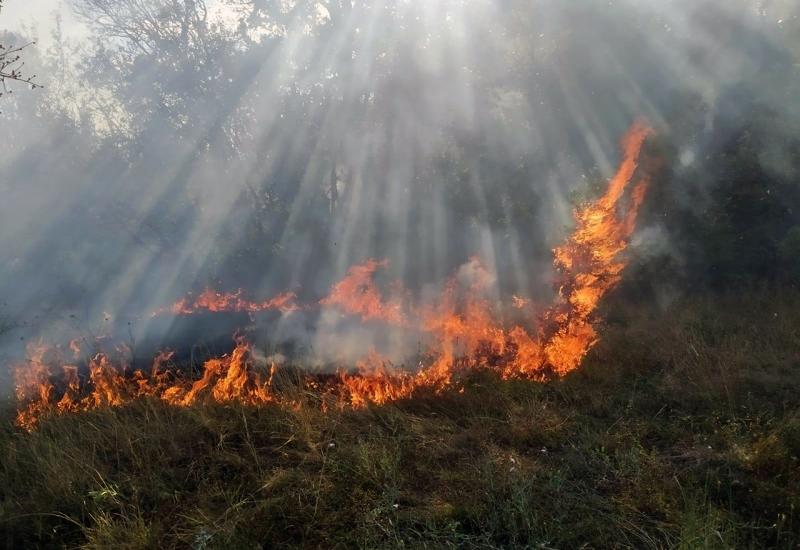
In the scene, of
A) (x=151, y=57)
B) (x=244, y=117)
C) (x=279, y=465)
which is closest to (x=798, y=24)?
(x=279, y=465)

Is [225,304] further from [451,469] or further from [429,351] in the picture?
[451,469]

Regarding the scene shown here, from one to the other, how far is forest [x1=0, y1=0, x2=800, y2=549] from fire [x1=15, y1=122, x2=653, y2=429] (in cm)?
5

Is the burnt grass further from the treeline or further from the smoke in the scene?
the treeline

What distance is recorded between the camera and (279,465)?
4316 millimetres

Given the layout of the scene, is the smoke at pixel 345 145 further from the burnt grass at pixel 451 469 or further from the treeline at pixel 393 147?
the burnt grass at pixel 451 469

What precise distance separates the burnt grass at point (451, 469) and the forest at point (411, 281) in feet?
0.10

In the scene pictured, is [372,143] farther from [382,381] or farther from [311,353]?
[382,381]

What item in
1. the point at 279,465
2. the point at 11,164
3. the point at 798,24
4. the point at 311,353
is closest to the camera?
the point at 279,465

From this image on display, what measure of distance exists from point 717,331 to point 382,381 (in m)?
4.79

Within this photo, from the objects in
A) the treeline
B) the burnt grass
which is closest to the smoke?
the treeline

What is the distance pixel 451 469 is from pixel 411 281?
682 centimetres

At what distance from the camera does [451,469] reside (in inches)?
165

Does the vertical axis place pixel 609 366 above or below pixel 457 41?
below

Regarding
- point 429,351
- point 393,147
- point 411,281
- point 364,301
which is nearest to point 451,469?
point 429,351
